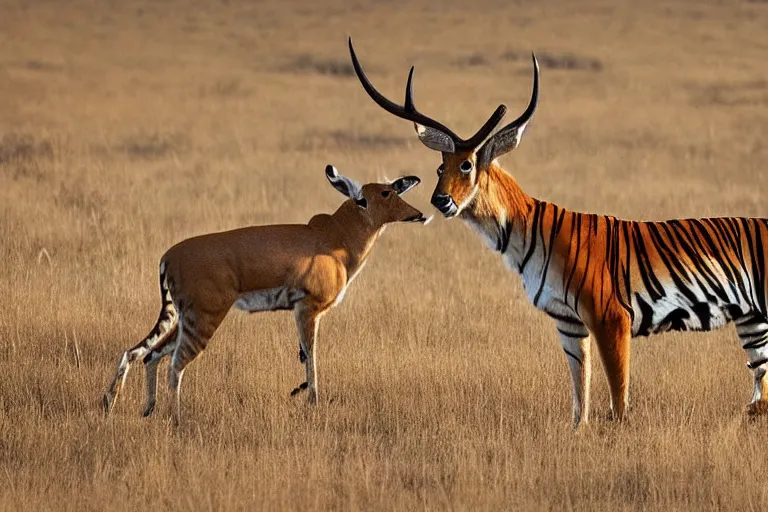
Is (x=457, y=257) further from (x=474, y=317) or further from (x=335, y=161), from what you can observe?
(x=335, y=161)

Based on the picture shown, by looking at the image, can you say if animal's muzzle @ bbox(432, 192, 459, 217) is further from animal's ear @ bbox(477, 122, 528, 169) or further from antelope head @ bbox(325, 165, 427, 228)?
antelope head @ bbox(325, 165, 427, 228)

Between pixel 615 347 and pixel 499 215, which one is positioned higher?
pixel 499 215

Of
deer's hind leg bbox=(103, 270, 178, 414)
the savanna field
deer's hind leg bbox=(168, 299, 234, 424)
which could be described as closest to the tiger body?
the savanna field

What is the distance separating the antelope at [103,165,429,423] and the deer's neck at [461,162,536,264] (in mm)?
822

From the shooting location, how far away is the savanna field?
281 inches

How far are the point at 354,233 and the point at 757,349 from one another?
267cm

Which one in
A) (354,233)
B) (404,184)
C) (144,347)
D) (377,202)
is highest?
(404,184)

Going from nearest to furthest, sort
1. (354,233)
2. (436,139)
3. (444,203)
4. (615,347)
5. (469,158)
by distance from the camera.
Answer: (615,347)
(444,203)
(469,158)
(436,139)
(354,233)

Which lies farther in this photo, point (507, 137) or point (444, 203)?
point (507, 137)

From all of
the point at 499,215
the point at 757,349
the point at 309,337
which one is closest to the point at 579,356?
the point at 499,215

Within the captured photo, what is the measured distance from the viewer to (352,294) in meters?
11.8

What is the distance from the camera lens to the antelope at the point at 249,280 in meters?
8.09

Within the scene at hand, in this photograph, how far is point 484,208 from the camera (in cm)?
809

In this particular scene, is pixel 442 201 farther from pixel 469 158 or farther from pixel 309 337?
pixel 309 337
